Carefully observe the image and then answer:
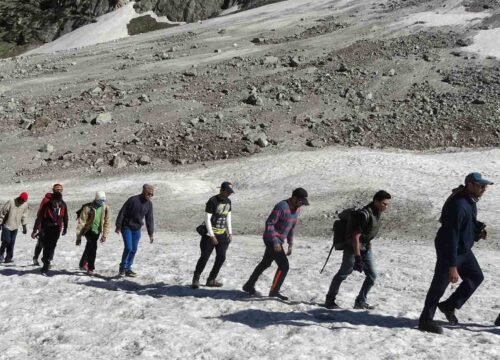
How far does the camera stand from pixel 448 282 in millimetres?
8672

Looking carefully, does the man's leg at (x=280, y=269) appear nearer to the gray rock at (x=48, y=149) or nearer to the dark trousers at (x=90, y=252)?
the dark trousers at (x=90, y=252)

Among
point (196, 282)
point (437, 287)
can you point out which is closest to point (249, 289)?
point (196, 282)

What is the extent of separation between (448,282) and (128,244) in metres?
6.93

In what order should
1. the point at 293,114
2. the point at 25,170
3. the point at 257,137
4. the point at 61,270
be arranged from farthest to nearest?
the point at 293,114
the point at 257,137
the point at 25,170
the point at 61,270

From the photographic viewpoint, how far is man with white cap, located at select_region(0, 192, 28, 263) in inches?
587

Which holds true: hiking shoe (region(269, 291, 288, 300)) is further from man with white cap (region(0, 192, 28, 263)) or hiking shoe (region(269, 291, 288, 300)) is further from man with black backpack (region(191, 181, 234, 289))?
man with white cap (region(0, 192, 28, 263))

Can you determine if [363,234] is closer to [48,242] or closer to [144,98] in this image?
[48,242]

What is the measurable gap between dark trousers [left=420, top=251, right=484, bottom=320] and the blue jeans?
6.53 m

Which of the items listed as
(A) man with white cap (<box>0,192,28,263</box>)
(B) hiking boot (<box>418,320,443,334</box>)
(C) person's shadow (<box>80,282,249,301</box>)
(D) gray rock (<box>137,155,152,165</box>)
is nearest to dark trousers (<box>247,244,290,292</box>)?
(C) person's shadow (<box>80,282,249,301</box>)

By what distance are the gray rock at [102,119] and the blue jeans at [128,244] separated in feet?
80.6

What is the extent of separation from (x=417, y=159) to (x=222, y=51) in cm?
2550

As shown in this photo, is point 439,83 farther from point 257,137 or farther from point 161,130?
point 161,130

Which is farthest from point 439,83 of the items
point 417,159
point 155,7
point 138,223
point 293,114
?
point 155,7

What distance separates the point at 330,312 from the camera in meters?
10.3
